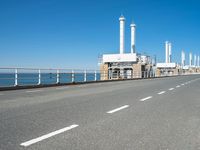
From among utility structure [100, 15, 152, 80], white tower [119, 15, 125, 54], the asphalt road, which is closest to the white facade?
utility structure [100, 15, 152, 80]

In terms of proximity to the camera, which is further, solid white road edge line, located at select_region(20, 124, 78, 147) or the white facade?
the white facade

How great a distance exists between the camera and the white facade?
63109mm

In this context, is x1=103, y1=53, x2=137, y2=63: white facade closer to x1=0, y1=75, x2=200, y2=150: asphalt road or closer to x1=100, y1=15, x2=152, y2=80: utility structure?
x1=100, y1=15, x2=152, y2=80: utility structure

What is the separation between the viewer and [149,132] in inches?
225

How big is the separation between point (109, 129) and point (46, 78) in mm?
17796

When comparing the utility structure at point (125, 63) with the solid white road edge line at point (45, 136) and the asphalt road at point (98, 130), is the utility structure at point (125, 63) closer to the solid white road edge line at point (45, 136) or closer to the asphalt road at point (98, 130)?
the asphalt road at point (98, 130)

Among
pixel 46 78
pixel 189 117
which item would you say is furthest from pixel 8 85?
pixel 189 117

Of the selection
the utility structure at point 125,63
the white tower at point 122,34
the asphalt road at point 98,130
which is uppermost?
the white tower at point 122,34

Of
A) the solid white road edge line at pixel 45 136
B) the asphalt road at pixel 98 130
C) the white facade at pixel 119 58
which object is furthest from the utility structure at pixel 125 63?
the solid white road edge line at pixel 45 136

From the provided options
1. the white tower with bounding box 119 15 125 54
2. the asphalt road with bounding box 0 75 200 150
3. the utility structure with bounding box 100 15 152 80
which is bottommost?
the asphalt road with bounding box 0 75 200 150

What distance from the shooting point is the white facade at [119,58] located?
207 ft

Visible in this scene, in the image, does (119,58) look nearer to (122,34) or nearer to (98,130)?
(122,34)

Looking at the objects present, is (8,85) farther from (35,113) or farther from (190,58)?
Result: (190,58)

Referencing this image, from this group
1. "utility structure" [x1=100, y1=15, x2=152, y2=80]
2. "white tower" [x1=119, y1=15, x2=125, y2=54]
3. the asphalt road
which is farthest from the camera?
"white tower" [x1=119, y1=15, x2=125, y2=54]
